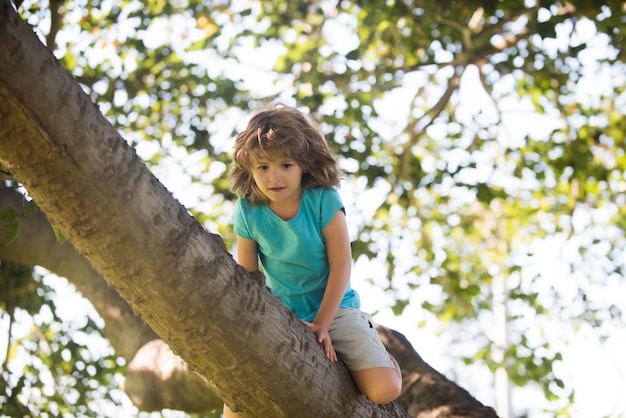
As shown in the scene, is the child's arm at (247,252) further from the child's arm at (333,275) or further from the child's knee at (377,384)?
the child's knee at (377,384)

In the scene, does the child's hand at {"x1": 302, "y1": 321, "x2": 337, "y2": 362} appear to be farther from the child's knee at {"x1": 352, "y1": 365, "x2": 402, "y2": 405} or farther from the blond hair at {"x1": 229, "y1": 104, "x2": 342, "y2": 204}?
the blond hair at {"x1": 229, "y1": 104, "x2": 342, "y2": 204}

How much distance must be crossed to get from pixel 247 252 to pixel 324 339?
47 cm

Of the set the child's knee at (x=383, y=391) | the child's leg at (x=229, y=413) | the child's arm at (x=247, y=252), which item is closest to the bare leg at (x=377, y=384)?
the child's knee at (x=383, y=391)

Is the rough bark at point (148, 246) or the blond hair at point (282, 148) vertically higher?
the blond hair at point (282, 148)

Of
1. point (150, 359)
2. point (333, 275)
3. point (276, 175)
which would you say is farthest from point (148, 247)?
point (150, 359)

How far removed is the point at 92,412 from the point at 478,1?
11.7ft

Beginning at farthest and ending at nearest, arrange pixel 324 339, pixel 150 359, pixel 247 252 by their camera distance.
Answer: pixel 150 359 → pixel 247 252 → pixel 324 339

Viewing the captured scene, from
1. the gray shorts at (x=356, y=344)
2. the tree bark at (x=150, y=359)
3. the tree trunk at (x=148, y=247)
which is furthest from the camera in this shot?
the tree bark at (x=150, y=359)

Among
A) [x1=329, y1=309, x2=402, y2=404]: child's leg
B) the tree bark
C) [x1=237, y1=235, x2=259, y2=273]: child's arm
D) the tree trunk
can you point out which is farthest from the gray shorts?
the tree bark

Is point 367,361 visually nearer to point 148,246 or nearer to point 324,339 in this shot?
point 324,339

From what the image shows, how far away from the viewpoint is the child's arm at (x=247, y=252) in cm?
258

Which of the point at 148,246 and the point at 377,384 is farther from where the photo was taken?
the point at 377,384

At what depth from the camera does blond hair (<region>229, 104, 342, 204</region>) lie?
95.5 inches

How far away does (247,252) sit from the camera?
2.59 meters
